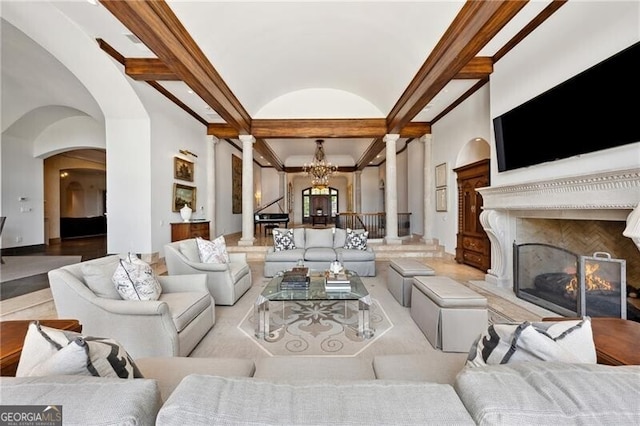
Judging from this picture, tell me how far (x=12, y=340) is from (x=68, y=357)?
41.0 inches

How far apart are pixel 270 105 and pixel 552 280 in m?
6.88

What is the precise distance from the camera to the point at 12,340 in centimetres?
144

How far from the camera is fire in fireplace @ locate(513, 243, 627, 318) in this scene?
2769 mm

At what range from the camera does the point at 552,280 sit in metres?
3.49

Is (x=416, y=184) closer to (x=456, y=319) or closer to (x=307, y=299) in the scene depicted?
(x=456, y=319)

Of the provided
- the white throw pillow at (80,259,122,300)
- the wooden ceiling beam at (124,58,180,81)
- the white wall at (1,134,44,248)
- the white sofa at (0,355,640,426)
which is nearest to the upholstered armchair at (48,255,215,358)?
the white throw pillow at (80,259,122,300)

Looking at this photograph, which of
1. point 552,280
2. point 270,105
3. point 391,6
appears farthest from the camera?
point 270,105

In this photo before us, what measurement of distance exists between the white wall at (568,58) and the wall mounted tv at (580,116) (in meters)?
0.08

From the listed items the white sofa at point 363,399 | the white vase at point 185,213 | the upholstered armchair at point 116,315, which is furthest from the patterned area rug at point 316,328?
the white vase at point 185,213

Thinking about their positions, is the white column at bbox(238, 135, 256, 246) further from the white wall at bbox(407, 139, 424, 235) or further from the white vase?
the white wall at bbox(407, 139, 424, 235)

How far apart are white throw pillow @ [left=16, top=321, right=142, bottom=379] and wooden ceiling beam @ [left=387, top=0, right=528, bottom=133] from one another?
3976 mm

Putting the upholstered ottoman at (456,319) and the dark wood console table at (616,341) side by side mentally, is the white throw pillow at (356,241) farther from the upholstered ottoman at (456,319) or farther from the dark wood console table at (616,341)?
the dark wood console table at (616,341)

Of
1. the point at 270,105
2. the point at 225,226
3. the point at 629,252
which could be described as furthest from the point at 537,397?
the point at 225,226

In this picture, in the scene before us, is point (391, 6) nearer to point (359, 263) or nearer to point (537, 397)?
point (359, 263)
